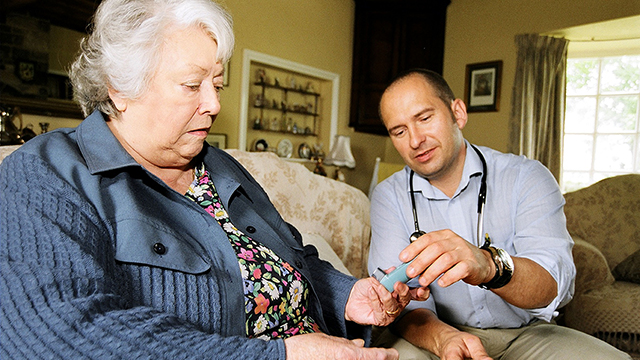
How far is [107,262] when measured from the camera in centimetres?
83

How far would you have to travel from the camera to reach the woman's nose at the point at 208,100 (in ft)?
3.50

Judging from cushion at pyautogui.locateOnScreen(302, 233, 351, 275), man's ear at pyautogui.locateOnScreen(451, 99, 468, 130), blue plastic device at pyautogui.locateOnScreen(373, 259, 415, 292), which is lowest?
cushion at pyautogui.locateOnScreen(302, 233, 351, 275)

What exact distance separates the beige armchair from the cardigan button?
2690mm

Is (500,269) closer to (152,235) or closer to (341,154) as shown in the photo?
(152,235)

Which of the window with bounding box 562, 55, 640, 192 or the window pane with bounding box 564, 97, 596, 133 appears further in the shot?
the window pane with bounding box 564, 97, 596, 133

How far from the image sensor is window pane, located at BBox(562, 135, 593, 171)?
5.93m

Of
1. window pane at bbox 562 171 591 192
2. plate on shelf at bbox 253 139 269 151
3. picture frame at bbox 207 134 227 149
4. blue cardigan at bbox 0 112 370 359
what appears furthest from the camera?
window pane at bbox 562 171 591 192

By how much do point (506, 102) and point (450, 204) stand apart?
182 inches

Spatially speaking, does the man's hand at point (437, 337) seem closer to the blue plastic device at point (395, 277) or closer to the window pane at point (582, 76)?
the blue plastic device at point (395, 277)

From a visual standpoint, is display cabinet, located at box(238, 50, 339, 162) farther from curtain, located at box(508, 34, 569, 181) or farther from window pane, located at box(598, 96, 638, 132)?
window pane, located at box(598, 96, 638, 132)

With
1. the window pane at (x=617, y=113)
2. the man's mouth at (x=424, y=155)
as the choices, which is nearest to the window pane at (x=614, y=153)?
the window pane at (x=617, y=113)

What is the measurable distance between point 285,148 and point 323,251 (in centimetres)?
415

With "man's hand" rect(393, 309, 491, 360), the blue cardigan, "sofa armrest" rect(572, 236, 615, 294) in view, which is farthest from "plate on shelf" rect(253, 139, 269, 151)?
the blue cardigan

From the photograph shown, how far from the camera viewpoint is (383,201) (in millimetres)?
1767
